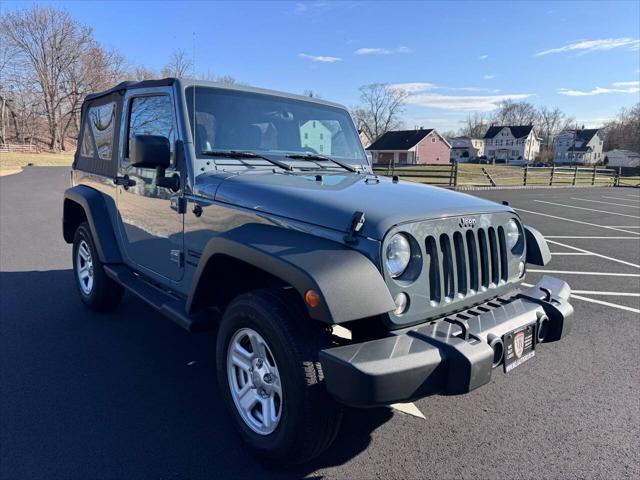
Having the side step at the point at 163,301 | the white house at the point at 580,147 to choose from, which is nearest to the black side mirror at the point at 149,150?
the side step at the point at 163,301

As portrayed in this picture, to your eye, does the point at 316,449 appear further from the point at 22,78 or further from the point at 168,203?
the point at 22,78

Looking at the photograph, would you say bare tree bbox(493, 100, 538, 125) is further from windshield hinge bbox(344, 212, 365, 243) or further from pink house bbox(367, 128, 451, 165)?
windshield hinge bbox(344, 212, 365, 243)

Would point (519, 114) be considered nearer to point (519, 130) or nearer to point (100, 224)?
point (519, 130)

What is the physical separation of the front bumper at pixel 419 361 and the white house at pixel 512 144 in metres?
96.2

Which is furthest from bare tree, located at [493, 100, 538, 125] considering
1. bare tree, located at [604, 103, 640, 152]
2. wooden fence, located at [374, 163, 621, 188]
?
wooden fence, located at [374, 163, 621, 188]

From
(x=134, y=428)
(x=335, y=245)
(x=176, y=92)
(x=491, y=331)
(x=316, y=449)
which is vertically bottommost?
(x=134, y=428)

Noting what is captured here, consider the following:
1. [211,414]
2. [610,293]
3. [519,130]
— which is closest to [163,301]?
[211,414]

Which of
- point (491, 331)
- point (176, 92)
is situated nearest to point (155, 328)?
point (176, 92)

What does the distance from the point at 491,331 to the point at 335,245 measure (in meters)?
0.91

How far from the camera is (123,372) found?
3545 millimetres

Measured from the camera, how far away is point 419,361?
2.03 metres

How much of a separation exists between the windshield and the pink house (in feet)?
206

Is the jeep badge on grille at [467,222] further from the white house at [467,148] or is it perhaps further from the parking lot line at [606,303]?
the white house at [467,148]

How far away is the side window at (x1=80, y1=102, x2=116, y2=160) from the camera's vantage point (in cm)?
440
